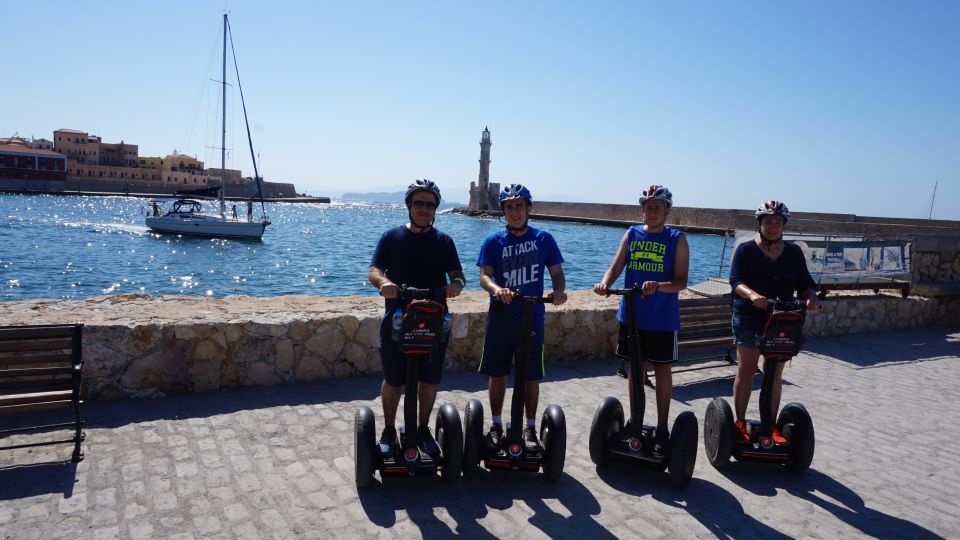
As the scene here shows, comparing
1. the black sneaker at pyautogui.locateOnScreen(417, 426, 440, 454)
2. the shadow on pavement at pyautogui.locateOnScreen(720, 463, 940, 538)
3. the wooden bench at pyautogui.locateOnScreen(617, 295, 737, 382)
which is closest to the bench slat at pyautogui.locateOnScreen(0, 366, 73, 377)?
the black sneaker at pyautogui.locateOnScreen(417, 426, 440, 454)

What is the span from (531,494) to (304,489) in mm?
1466

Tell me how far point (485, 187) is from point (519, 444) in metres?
108

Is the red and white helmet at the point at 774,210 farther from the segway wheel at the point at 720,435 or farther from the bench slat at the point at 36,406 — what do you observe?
the bench slat at the point at 36,406

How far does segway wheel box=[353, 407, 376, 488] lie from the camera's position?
158 inches

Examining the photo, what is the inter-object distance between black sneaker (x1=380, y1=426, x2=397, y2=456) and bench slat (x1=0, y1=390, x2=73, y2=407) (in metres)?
2.23

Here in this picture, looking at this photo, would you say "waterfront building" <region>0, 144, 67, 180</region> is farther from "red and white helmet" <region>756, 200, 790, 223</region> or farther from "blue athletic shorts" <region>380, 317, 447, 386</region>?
"red and white helmet" <region>756, 200, 790, 223</region>

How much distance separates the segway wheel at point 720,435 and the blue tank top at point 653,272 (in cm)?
72

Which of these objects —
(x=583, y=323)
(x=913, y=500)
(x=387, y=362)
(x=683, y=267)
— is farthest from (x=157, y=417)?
(x=913, y=500)

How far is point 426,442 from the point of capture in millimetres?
4320

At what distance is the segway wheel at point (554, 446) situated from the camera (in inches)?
167

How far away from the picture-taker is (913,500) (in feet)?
14.3

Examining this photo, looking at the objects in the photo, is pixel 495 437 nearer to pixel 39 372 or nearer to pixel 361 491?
pixel 361 491

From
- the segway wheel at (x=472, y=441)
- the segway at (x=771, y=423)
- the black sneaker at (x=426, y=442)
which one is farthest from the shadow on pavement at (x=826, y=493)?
the black sneaker at (x=426, y=442)

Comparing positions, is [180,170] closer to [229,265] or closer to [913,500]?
[229,265]
